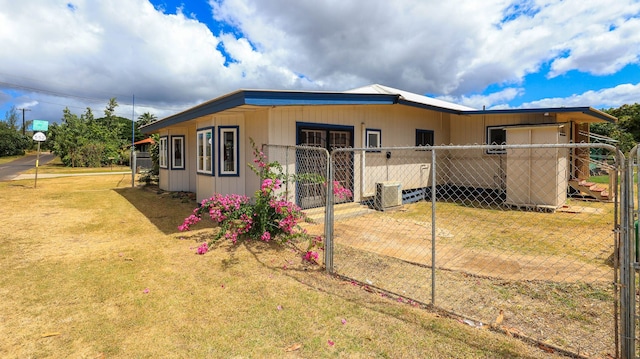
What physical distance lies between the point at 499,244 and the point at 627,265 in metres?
3.52

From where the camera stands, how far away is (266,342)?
9.32ft

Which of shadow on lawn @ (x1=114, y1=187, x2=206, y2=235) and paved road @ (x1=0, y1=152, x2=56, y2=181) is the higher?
→ paved road @ (x1=0, y1=152, x2=56, y2=181)

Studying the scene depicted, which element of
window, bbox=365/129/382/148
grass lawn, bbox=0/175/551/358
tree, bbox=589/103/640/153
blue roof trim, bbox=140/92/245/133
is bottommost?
grass lawn, bbox=0/175/551/358

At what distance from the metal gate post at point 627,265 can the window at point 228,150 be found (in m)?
7.29

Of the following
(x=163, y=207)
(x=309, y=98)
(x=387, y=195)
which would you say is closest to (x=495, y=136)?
(x=387, y=195)

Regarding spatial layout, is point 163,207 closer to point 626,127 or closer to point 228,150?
point 228,150

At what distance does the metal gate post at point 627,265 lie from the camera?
2238 mm

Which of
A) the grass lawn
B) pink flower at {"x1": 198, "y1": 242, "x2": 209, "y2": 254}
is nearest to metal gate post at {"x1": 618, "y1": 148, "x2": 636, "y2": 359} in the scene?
the grass lawn

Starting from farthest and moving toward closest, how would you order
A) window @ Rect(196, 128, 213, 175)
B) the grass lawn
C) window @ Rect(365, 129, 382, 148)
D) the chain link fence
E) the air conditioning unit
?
window @ Rect(365, 129, 382, 148) < the air conditioning unit < window @ Rect(196, 128, 213, 175) < the chain link fence < the grass lawn

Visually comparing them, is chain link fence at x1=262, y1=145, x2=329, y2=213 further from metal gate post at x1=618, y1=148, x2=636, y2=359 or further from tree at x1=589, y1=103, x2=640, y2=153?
tree at x1=589, y1=103, x2=640, y2=153

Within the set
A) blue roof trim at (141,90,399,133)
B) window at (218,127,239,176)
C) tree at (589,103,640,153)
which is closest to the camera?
blue roof trim at (141,90,399,133)

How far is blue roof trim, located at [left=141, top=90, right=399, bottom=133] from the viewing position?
6168mm

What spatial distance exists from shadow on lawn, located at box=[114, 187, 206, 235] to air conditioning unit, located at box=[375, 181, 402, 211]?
181 inches

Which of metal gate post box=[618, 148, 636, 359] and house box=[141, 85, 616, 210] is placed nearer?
metal gate post box=[618, 148, 636, 359]
